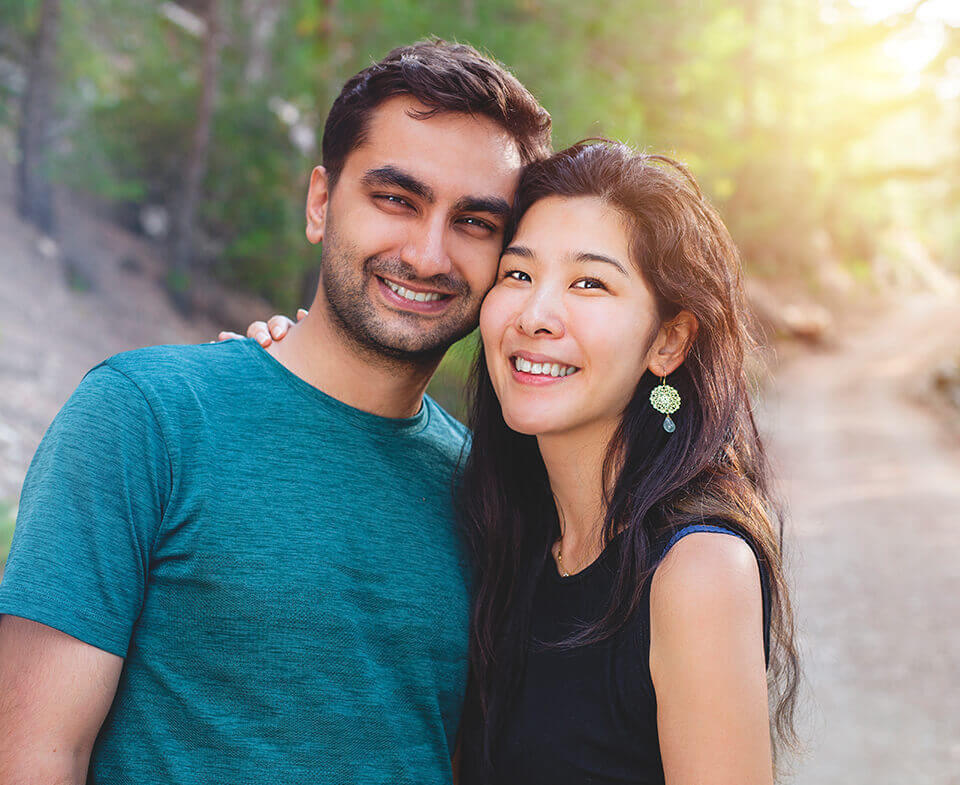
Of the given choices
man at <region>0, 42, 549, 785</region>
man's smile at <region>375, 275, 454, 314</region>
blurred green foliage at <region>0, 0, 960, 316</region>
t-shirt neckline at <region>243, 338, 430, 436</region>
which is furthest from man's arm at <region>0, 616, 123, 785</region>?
blurred green foliage at <region>0, 0, 960, 316</region>

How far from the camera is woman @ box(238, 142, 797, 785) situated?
5.92ft

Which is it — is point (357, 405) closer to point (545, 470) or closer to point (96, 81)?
point (545, 470)

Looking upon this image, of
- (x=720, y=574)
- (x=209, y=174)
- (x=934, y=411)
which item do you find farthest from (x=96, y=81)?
(x=934, y=411)

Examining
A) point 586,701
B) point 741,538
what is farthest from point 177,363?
point 741,538

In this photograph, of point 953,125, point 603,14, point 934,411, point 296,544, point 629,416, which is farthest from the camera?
point 953,125

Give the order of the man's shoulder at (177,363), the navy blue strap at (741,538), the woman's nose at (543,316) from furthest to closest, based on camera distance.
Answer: the woman's nose at (543,316)
the man's shoulder at (177,363)
the navy blue strap at (741,538)

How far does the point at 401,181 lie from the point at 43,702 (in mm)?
1451

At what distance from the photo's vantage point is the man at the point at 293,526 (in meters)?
1.80

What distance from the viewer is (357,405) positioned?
2.35 m

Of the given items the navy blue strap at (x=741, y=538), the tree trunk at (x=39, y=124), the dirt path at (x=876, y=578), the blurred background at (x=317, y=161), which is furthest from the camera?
the tree trunk at (x=39, y=124)

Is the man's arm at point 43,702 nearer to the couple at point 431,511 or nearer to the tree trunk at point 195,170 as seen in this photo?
the couple at point 431,511

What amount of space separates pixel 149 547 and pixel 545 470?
1.14 m

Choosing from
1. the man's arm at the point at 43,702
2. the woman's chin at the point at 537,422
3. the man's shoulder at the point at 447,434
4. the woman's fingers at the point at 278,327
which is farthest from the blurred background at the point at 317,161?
the man's arm at the point at 43,702

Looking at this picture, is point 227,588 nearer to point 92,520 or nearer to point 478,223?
point 92,520
